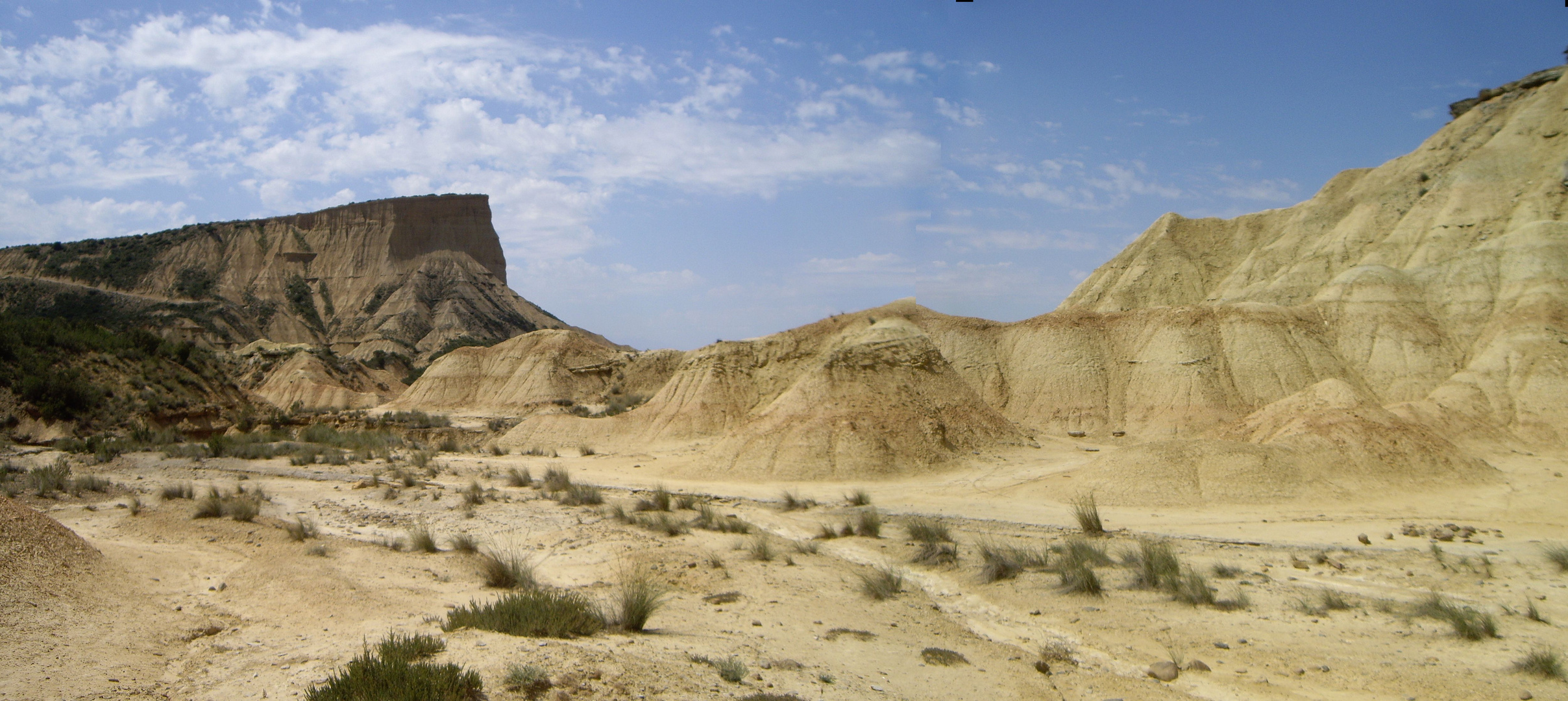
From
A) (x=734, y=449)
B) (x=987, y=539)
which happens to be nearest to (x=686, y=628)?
(x=987, y=539)

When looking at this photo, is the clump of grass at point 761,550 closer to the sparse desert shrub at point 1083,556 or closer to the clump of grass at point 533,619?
the sparse desert shrub at point 1083,556

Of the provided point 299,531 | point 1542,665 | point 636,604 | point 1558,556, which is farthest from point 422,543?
point 1558,556

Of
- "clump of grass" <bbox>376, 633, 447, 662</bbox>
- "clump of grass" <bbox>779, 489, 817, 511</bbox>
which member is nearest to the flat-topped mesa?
"clump of grass" <bbox>779, 489, 817, 511</bbox>

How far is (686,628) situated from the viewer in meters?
9.31

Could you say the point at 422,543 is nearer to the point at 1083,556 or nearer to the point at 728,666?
the point at 728,666

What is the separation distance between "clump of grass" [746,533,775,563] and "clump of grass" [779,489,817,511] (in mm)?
5062

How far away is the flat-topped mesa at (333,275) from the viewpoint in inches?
3408

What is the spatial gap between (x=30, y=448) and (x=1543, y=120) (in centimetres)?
6419

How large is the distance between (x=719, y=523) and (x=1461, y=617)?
11.6m

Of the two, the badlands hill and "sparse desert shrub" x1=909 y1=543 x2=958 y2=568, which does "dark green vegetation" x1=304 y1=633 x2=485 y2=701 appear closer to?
"sparse desert shrub" x1=909 y1=543 x2=958 y2=568

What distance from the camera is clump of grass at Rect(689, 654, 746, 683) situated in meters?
7.24

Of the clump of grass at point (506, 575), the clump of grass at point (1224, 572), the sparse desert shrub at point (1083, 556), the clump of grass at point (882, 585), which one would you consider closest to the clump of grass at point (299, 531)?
the clump of grass at point (506, 575)

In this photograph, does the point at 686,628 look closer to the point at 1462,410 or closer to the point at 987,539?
the point at 987,539

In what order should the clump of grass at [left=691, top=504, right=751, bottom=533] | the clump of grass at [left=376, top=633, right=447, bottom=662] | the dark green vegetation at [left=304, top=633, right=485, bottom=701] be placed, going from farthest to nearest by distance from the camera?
the clump of grass at [left=691, top=504, right=751, bottom=533]
the clump of grass at [left=376, top=633, right=447, bottom=662]
the dark green vegetation at [left=304, top=633, right=485, bottom=701]
